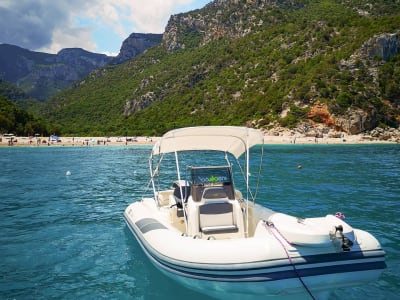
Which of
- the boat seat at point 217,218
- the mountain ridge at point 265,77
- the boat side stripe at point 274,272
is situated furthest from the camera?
the mountain ridge at point 265,77

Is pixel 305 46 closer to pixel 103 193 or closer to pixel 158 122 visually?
pixel 158 122

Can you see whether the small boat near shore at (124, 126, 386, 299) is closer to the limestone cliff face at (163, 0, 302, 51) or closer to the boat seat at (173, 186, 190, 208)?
the boat seat at (173, 186, 190, 208)

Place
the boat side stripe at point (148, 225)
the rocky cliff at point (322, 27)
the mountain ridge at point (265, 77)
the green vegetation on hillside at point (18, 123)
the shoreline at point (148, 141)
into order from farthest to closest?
the green vegetation on hillside at point (18, 123)
the mountain ridge at point (265, 77)
the rocky cliff at point (322, 27)
the shoreline at point (148, 141)
the boat side stripe at point (148, 225)

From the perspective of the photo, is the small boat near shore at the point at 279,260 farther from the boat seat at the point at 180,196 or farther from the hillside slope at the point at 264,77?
the hillside slope at the point at 264,77

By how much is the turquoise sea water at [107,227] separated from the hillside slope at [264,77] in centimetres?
5179

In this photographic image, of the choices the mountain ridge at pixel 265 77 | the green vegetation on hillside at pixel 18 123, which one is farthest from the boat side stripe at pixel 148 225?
the green vegetation on hillside at pixel 18 123

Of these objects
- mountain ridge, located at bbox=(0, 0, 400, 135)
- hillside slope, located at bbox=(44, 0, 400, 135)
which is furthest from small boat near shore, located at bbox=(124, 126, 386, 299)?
hillside slope, located at bbox=(44, 0, 400, 135)

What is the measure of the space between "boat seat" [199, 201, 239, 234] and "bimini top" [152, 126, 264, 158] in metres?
1.65

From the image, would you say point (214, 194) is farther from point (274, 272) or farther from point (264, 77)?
point (264, 77)

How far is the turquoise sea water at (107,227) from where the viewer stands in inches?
305

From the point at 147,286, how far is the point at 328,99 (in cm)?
7182

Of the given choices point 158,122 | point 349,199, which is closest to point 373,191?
point 349,199

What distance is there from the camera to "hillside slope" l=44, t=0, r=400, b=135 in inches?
2948

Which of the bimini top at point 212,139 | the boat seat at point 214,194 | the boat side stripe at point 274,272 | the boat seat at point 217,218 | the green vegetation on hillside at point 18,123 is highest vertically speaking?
the green vegetation on hillside at point 18,123
